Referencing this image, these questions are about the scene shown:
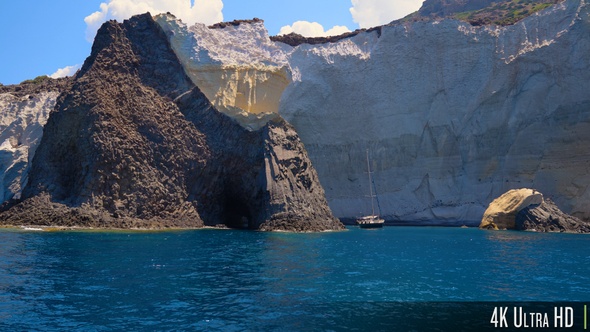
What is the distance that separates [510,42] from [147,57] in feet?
155

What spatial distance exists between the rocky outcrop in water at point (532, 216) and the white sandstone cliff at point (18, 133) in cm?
5697

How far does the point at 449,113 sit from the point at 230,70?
33.3 m

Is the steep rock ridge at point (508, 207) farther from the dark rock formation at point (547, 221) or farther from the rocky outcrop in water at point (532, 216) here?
the dark rock formation at point (547, 221)

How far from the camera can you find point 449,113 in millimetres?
79500

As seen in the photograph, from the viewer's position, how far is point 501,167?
73.5 m

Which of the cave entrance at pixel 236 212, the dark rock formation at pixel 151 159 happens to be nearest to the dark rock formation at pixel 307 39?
the dark rock formation at pixel 151 159

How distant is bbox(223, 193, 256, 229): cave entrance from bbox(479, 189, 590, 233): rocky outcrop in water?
2810 cm

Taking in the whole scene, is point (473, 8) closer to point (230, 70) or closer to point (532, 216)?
point (532, 216)

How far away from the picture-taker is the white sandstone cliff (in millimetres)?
71438

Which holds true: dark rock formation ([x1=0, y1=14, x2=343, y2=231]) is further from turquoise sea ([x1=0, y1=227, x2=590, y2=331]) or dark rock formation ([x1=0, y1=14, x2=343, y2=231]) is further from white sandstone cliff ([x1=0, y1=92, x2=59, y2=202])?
white sandstone cliff ([x1=0, y1=92, x2=59, y2=202])

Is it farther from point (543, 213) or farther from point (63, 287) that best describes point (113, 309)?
point (543, 213)

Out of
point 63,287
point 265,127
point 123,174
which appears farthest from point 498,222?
point 63,287

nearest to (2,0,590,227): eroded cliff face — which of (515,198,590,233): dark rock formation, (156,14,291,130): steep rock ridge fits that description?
(156,14,291,130): steep rock ridge

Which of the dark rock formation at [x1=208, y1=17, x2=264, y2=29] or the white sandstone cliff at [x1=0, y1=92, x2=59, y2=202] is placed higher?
the dark rock formation at [x1=208, y1=17, x2=264, y2=29]
